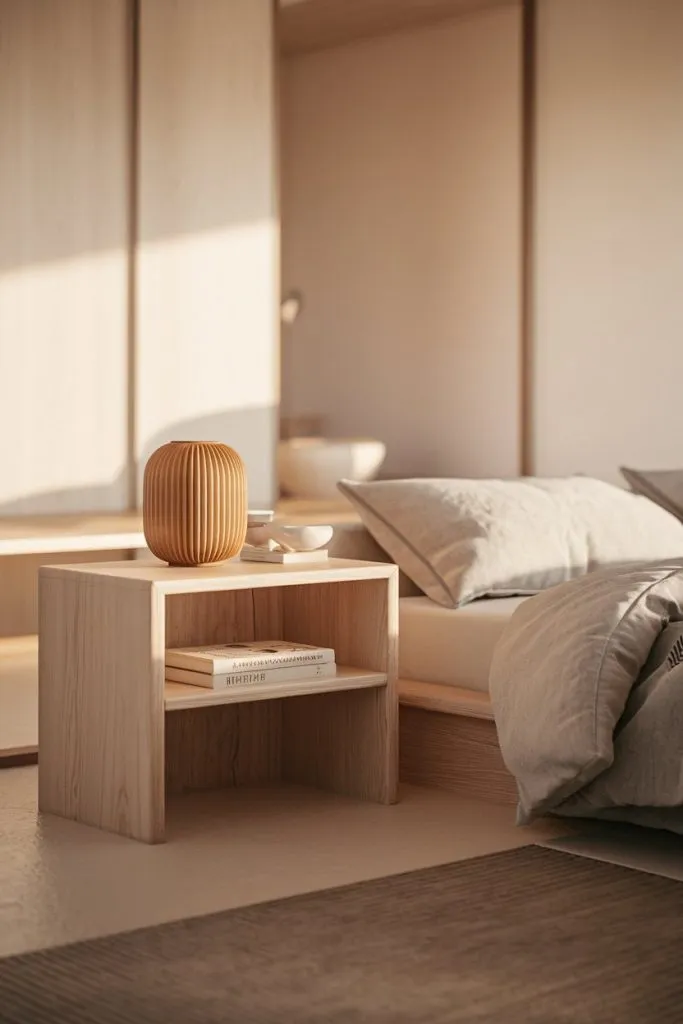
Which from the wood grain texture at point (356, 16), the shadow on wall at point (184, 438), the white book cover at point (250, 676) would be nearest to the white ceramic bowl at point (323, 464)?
the shadow on wall at point (184, 438)

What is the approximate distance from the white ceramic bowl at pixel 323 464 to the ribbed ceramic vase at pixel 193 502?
2.06m

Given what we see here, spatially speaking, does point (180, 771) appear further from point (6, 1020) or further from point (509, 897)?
point (6, 1020)

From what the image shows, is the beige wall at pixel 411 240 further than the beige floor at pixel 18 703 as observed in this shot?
Yes

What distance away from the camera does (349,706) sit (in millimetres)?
3348

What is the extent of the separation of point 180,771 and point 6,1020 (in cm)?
150

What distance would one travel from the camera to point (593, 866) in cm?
266

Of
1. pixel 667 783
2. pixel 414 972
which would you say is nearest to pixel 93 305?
pixel 667 783

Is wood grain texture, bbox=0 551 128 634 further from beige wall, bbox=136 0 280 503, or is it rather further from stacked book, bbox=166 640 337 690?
stacked book, bbox=166 640 337 690

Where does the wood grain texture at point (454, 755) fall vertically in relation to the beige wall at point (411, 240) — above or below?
below

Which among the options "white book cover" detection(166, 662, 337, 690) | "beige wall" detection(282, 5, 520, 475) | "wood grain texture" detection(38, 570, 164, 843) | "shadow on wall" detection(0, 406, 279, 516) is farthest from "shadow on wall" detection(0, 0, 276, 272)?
"white book cover" detection(166, 662, 337, 690)

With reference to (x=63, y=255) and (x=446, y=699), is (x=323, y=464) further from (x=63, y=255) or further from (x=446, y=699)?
(x=446, y=699)

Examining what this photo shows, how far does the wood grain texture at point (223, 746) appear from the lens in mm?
3385

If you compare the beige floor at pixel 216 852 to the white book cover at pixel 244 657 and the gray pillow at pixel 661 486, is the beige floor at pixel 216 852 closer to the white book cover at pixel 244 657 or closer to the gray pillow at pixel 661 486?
the white book cover at pixel 244 657

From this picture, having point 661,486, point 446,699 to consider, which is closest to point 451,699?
point 446,699
